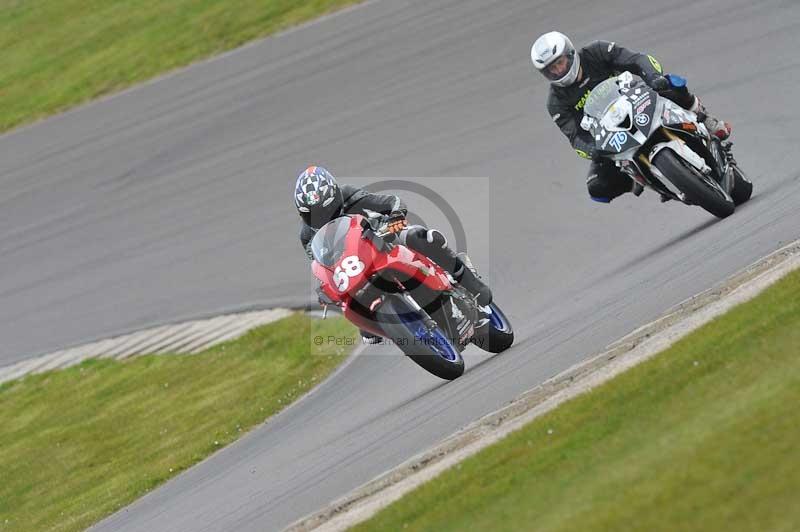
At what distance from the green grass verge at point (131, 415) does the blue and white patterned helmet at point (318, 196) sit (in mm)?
2924

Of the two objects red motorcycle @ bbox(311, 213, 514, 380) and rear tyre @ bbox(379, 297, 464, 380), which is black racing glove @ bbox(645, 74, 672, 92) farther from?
rear tyre @ bbox(379, 297, 464, 380)

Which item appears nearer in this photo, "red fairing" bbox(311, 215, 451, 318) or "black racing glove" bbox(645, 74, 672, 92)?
"red fairing" bbox(311, 215, 451, 318)

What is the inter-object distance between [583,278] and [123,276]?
7.98 m

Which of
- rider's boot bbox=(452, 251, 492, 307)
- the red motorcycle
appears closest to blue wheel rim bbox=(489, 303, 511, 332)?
rider's boot bbox=(452, 251, 492, 307)

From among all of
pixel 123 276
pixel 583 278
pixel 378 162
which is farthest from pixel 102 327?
pixel 583 278

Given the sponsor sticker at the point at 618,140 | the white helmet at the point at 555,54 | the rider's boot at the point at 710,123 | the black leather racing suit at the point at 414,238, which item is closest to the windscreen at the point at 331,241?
the black leather racing suit at the point at 414,238

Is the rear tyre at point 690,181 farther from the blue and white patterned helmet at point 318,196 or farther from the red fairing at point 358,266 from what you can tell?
the blue and white patterned helmet at point 318,196

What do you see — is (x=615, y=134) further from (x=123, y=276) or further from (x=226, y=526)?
(x=123, y=276)

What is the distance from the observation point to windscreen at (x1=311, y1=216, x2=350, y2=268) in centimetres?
978

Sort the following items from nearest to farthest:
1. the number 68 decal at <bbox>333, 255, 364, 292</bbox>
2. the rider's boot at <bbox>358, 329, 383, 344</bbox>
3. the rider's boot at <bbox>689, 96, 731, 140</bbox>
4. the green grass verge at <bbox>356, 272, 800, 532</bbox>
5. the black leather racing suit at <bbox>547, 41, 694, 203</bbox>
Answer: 1. the green grass verge at <bbox>356, 272, 800, 532</bbox>
2. the number 68 decal at <bbox>333, 255, 364, 292</bbox>
3. the rider's boot at <bbox>358, 329, 383, 344</bbox>
4. the rider's boot at <bbox>689, 96, 731, 140</bbox>
5. the black leather racing suit at <bbox>547, 41, 694, 203</bbox>

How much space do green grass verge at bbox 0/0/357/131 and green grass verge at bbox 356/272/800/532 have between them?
15.9 metres

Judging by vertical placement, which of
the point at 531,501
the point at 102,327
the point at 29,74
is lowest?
the point at 102,327

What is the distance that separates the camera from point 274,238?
658 inches

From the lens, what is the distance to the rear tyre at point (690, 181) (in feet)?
35.4
